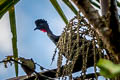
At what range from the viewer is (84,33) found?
997mm

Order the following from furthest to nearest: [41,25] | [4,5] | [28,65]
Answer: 1. [41,25]
2. [4,5]
3. [28,65]

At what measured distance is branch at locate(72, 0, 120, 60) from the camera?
0.51m

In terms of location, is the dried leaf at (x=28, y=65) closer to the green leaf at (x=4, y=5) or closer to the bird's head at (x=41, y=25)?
the green leaf at (x=4, y=5)

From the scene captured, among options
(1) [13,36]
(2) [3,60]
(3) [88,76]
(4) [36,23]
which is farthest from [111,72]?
(4) [36,23]

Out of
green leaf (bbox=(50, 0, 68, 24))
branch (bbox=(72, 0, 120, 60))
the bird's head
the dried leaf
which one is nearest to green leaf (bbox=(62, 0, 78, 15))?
green leaf (bbox=(50, 0, 68, 24))

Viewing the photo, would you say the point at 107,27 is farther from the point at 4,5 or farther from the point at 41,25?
the point at 41,25

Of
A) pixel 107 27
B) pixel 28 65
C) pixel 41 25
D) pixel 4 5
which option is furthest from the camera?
pixel 41 25

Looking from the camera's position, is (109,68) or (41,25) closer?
(109,68)

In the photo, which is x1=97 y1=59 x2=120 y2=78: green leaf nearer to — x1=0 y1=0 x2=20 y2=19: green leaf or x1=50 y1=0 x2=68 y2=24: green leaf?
x1=0 y1=0 x2=20 y2=19: green leaf

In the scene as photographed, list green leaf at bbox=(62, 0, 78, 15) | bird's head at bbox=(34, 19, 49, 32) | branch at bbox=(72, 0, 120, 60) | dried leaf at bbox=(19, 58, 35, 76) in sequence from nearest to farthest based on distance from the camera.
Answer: branch at bbox=(72, 0, 120, 60) < dried leaf at bbox=(19, 58, 35, 76) < green leaf at bbox=(62, 0, 78, 15) < bird's head at bbox=(34, 19, 49, 32)

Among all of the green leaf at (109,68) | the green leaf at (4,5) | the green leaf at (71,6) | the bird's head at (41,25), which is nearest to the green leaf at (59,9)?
the green leaf at (71,6)

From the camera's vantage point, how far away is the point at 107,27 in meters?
0.56

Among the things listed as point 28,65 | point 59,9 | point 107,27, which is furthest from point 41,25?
point 107,27

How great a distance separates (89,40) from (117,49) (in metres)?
0.47
